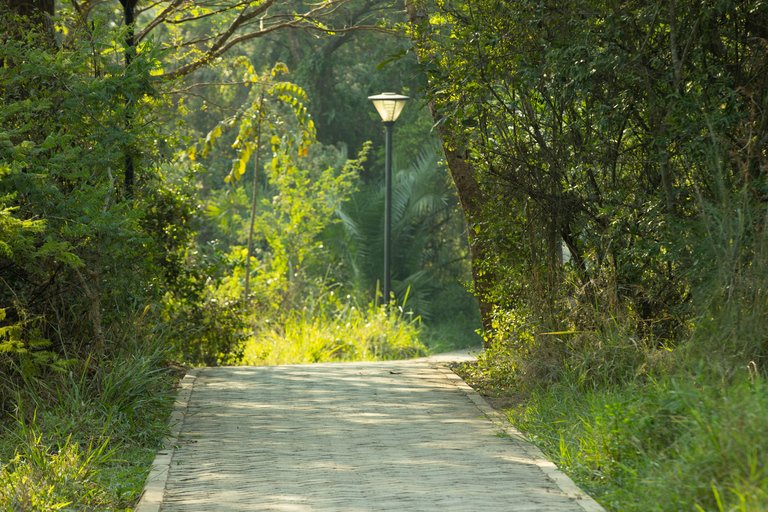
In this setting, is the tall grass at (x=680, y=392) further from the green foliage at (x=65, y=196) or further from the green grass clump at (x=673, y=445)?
the green foliage at (x=65, y=196)

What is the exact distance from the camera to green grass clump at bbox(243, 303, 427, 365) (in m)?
13.7

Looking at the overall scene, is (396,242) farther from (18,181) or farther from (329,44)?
(18,181)

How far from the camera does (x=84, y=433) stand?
569 centimetres

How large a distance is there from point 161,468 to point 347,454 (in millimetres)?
1315

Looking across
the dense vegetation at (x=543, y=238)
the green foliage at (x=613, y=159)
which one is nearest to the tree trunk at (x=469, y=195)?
the dense vegetation at (x=543, y=238)

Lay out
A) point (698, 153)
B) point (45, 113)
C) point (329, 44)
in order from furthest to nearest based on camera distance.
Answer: point (329, 44) < point (45, 113) < point (698, 153)

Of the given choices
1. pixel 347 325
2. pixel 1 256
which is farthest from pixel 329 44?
pixel 1 256

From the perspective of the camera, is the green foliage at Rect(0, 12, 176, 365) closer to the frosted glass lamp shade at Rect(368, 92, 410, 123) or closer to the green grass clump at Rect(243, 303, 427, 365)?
the green grass clump at Rect(243, 303, 427, 365)

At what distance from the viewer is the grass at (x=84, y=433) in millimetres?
4699

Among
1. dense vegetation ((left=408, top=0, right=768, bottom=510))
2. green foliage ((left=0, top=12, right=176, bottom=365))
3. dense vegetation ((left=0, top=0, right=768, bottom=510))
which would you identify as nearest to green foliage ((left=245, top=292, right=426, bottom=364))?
Answer: dense vegetation ((left=0, top=0, right=768, bottom=510))

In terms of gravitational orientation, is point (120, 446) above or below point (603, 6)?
below

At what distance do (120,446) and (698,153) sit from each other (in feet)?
16.1

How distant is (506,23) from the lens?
25.8 ft

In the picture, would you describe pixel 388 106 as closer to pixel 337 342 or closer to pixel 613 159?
pixel 337 342
